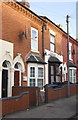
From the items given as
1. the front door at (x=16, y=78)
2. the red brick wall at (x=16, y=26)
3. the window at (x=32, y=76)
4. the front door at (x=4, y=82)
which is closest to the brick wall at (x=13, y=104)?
the front door at (x=4, y=82)

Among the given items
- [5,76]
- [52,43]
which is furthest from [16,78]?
[52,43]

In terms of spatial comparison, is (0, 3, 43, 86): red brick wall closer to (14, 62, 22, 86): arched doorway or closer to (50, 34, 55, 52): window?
(14, 62, 22, 86): arched doorway

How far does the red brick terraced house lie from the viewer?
13134 millimetres

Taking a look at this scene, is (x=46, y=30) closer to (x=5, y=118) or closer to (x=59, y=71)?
(x=59, y=71)

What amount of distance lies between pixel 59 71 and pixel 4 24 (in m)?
10.2

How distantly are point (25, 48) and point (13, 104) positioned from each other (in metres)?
6.41

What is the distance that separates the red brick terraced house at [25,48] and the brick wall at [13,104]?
2.53m

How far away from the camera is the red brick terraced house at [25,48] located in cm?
1313

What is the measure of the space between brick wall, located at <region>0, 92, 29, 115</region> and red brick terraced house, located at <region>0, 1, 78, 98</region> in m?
2.53

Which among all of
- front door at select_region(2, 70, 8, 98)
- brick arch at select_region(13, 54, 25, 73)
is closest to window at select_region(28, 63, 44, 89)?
brick arch at select_region(13, 54, 25, 73)

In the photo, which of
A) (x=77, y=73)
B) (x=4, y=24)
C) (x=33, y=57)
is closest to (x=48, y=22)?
(x=33, y=57)

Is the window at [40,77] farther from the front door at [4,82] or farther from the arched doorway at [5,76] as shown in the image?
the front door at [4,82]

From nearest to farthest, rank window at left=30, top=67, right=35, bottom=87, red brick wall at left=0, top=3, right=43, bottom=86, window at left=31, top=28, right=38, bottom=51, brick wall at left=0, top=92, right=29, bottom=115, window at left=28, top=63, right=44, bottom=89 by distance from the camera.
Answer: brick wall at left=0, top=92, right=29, bottom=115 < red brick wall at left=0, top=3, right=43, bottom=86 < window at left=28, top=63, right=44, bottom=89 < window at left=30, top=67, right=35, bottom=87 < window at left=31, top=28, right=38, bottom=51

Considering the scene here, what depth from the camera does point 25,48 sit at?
50.0 feet
